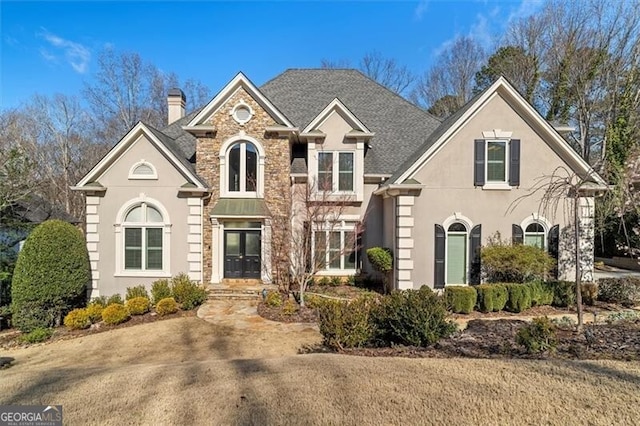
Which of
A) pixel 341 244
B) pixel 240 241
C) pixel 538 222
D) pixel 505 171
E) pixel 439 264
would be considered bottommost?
pixel 439 264

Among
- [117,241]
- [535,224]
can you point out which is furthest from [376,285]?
[117,241]

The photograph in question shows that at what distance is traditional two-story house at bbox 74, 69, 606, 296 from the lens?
41.7 feet

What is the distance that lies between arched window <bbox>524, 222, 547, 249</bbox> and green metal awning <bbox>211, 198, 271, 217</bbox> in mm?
10344

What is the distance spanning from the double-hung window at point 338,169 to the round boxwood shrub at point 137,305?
8.41m

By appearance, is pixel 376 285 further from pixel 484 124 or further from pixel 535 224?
pixel 484 124

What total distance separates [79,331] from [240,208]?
6915mm

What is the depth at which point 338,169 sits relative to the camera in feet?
49.2

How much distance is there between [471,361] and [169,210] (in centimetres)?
1191

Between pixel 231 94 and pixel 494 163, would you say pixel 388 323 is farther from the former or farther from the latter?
pixel 231 94

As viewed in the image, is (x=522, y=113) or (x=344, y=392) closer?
(x=344, y=392)

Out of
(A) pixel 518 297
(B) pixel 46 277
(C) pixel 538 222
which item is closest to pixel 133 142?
(B) pixel 46 277

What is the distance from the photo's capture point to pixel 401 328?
697cm

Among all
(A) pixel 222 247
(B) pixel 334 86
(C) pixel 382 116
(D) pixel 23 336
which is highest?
(B) pixel 334 86

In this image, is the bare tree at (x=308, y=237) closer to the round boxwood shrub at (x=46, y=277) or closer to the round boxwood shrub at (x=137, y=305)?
the round boxwood shrub at (x=137, y=305)
